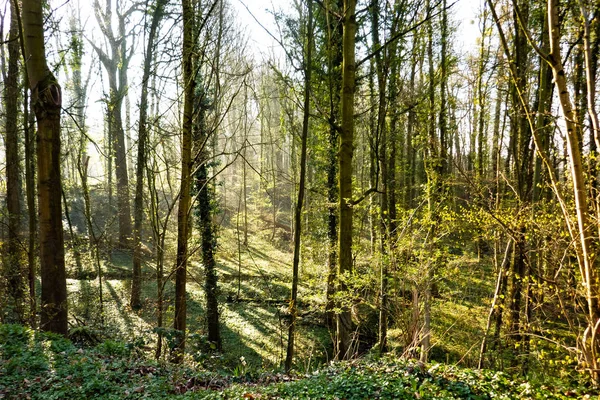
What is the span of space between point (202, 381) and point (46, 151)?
3.75 m

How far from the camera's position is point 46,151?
4.48 m

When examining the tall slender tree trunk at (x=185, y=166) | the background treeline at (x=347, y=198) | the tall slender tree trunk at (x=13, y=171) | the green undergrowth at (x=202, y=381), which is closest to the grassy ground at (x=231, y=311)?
the background treeline at (x=347, y=198)

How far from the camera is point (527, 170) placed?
7.80 m

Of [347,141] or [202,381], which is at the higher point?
[347,141]

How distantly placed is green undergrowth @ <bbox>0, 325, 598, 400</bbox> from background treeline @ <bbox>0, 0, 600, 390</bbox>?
0.58 m

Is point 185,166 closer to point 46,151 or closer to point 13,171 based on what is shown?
point 46,151

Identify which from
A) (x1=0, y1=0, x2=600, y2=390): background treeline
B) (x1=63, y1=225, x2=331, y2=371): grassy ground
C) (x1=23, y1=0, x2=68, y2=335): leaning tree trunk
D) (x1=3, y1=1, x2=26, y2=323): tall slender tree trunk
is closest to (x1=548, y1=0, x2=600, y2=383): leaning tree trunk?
(x1=0, y1=0, x2=600, y2=390): background treeline

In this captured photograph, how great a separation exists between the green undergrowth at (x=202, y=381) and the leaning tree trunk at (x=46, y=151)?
28.8 inches

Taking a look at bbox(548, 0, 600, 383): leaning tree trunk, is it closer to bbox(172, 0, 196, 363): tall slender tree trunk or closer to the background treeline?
the background treeline

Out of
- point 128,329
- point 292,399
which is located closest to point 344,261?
point 292,399

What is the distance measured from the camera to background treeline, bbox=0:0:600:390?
4605mm

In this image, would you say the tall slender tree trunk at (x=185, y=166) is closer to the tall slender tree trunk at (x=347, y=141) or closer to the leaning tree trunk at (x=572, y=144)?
the tall slender tree trunk at (x=347, y=141)

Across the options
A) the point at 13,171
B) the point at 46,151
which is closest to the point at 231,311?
the point at 13,171

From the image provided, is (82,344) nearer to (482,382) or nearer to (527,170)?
(482,382)
